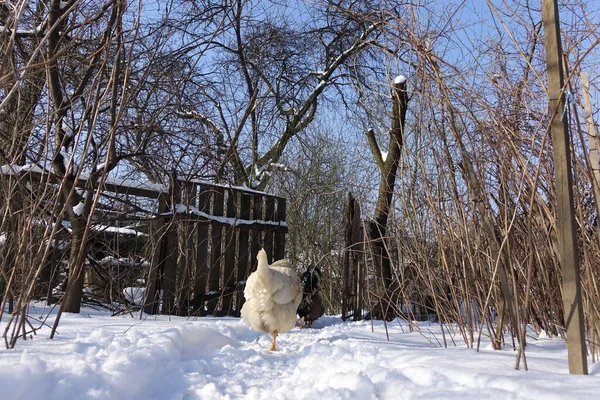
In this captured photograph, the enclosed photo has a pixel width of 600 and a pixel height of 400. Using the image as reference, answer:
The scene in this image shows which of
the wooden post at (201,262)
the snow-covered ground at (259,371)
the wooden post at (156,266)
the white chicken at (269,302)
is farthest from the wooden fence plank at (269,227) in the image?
the snow-covered ground at (259,371)

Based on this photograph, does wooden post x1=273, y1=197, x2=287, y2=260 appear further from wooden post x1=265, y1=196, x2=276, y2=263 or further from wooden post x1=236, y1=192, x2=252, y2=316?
wooden post x1=236, y1=192, x2=252, y2=316

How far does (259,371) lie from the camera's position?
3469 millimetres

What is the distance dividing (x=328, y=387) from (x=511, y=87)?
2.04 metres

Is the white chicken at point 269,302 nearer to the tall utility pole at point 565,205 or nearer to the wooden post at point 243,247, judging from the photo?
the wooden post at point 243,247

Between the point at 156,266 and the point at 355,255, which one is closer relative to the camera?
the point at 156,266

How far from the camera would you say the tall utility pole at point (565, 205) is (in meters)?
2.11

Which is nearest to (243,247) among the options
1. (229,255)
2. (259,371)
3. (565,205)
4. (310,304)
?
(229,255)

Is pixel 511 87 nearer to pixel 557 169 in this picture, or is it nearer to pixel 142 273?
pixel 557 169

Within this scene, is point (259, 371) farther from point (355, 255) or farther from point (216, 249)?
point (355, 255)

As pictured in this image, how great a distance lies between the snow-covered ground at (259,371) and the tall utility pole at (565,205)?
Result: 0.48 feet

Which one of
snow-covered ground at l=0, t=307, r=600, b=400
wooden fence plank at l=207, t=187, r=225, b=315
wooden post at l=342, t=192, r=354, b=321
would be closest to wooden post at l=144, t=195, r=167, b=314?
wooden fence plank at l=207, t=187, r=225, b=315

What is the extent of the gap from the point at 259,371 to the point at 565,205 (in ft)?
7.24

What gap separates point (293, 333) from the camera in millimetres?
6027

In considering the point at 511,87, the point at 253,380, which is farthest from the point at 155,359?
the point at 511,87
